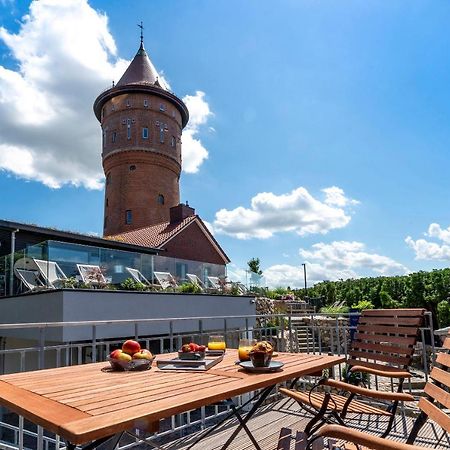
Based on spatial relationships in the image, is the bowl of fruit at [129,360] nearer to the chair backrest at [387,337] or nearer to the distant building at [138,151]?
the chair backrest at [387,337]

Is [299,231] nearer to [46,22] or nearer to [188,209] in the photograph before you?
[188,209]

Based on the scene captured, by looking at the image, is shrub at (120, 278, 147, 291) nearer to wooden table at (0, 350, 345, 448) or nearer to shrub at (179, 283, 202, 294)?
shrub at (179, 283, 202, 294)

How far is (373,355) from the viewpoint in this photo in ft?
10.2

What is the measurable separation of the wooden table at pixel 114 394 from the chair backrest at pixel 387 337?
1.02m

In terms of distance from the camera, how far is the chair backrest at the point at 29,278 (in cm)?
1057

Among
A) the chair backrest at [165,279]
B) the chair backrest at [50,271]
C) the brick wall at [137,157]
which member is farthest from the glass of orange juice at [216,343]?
the brick wall at [137,157]

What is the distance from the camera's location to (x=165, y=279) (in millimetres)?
13109

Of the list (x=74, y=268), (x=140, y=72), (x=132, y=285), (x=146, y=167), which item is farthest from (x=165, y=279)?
(x=140, y=72)

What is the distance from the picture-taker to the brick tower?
25.7 metres

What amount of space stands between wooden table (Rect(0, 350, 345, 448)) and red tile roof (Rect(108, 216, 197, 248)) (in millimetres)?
17488

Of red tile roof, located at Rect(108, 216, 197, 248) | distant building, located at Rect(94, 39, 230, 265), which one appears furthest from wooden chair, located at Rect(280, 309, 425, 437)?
distant building, located at Rect(94, 39, 230, 265)

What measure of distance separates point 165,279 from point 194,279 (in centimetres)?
126

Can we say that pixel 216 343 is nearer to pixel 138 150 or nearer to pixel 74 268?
pixel 74 268

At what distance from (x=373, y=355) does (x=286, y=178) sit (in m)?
11.9
